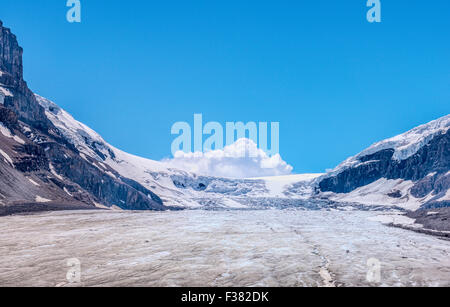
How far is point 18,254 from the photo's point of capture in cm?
1725

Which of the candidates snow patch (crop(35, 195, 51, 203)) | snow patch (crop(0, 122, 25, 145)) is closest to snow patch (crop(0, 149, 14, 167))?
snow patch (crop(0, 122, 25, 145))

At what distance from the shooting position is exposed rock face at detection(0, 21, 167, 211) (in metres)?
72.8

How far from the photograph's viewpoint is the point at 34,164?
290ft

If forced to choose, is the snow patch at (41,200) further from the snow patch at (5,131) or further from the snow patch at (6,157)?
the snow patch at (5,131)

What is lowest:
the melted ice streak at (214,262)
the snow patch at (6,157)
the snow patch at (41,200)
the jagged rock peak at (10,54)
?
the melted ice streak at (214,262)

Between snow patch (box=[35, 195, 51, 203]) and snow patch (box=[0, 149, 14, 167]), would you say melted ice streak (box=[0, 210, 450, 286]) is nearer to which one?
snow patch (box=[35, 195, 51, 203])

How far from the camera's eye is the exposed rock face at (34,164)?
239ft

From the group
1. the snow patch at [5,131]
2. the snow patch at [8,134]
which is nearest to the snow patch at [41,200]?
the snow patch at [8,134]

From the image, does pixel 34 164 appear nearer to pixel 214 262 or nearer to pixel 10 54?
pixel 10 54

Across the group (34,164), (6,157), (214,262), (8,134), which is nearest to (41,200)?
(6,157)

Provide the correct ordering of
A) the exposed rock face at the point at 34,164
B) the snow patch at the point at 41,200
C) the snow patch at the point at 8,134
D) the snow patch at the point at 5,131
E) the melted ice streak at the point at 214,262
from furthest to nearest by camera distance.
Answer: the snow patch at the point at 8,134, the snow patch at the point at 5,131, the exposed rock face at the point at 34,164, the snow patch at the point at 41,200, the melted ice streak at the point at 214,262

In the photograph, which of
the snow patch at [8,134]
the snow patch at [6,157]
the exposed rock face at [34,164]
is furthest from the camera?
the snow patch at [8,134]
